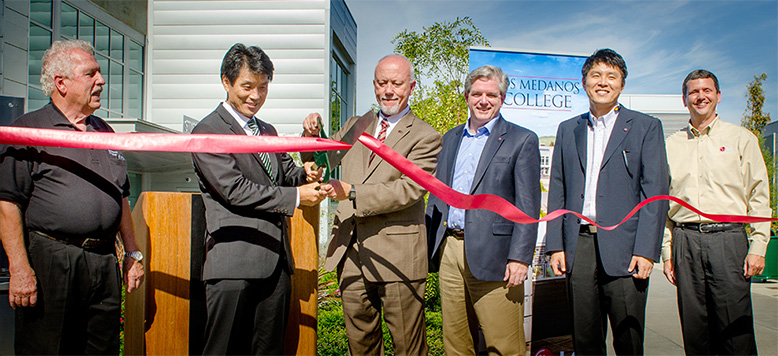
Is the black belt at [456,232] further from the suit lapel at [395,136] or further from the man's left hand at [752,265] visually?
the man's left hand at [752,265]

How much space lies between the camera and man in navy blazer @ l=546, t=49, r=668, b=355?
2602 millimetres

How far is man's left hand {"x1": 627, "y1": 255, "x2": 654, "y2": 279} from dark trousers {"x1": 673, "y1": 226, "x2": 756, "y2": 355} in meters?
0.64

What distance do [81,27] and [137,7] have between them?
1923mm

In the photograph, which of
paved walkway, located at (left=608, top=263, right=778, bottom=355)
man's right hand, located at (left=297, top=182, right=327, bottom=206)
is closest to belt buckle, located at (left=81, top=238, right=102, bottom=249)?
man's right hand, located at (left=297, top=182, right=327, bottom=206)

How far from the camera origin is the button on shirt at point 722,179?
299 cm

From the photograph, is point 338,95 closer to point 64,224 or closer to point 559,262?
point 559,262

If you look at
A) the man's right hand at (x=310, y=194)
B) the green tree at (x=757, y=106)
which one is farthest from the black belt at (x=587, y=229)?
the green tree at (x=757, y=106)

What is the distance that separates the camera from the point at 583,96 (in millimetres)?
4883

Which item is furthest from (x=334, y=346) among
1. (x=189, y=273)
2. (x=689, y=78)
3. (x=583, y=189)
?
(x=689, y=78)

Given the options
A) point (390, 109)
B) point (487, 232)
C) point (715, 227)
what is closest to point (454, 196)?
point (487, 232)

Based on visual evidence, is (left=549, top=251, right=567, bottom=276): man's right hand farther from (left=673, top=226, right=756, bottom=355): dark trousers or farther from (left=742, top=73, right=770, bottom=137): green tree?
(left=742, top=73, right=770, bottom=137): green tree

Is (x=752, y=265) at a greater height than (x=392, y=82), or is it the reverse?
(x=392, y=82)

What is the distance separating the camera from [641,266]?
8.42ft

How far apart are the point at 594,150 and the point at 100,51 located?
8753 mm
